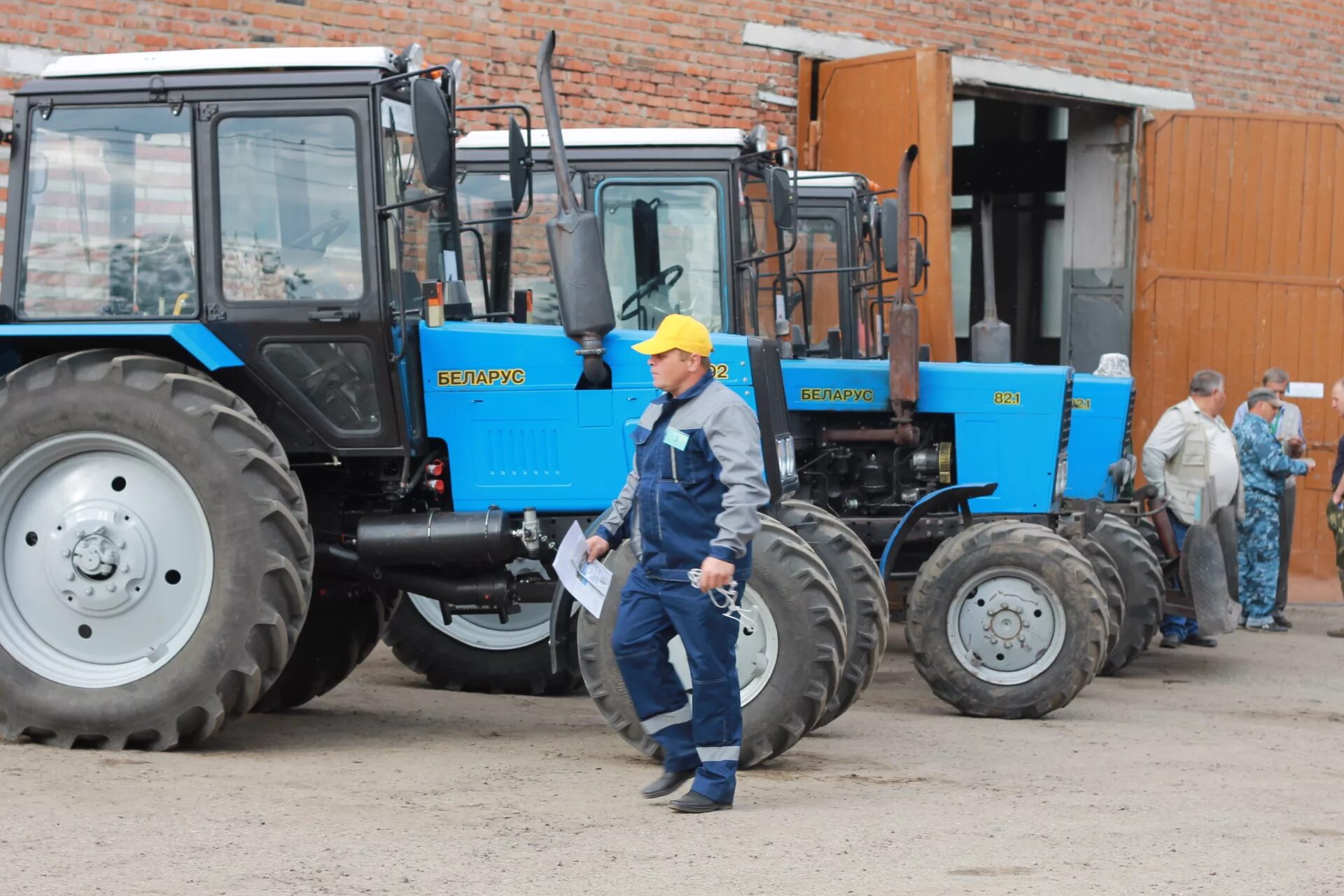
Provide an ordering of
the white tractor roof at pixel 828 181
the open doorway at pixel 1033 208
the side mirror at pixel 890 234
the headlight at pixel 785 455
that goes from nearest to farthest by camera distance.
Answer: the headlight at pixel 785 455 < the side mirror at pixel 890 234 < the white tractor roof at pixel 828 181 < the open doorway at pixel 1033 208

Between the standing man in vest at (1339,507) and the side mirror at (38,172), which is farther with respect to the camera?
the standing man in vest at (1339,507)

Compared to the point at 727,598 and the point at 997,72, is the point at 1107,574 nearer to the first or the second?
the point at 727,598

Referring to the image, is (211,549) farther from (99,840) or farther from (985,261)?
(985,261)

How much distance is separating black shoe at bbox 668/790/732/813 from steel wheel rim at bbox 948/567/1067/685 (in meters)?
2.93

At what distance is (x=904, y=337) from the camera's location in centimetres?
931

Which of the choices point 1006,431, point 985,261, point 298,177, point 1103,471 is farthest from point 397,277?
point 1103,471

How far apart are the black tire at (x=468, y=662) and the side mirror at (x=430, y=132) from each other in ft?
9.70

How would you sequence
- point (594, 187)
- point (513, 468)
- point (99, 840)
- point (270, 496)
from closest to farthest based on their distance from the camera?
point (99, 840), point (270, 496), point (513, 468), point (594, 187)

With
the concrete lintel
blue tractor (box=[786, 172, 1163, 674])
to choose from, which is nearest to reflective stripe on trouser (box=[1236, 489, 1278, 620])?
blue tractor (box=[786, 172, 1163, 674])

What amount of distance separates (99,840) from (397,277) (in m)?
2.58

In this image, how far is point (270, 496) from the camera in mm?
6652

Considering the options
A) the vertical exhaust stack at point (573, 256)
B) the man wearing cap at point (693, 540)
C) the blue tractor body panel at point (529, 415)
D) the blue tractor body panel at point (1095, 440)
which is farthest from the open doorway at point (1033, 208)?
the man wearing cap at point (693, 540)

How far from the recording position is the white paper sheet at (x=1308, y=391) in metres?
15.4

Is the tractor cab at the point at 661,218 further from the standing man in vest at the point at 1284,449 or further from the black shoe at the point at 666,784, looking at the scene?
the standing man in vest at the point at 1284,449
